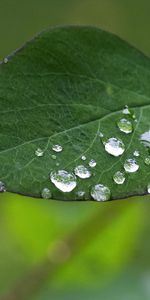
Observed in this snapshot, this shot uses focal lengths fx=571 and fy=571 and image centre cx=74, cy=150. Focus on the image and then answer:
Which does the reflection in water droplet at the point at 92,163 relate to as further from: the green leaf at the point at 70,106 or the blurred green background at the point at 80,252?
the blurred green background at the point at 80,252

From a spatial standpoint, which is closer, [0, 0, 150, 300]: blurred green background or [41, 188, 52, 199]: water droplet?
[41, 188, 52, 199]: water droplet

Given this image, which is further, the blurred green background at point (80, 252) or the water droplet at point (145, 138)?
the blurred green background at point (80, 252)

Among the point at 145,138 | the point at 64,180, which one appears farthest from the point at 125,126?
the point at 64,180

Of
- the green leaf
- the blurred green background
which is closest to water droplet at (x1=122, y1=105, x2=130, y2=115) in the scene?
the green leaf

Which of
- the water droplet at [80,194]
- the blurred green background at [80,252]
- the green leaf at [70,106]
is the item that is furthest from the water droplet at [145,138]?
the blurred green background at [80,252]

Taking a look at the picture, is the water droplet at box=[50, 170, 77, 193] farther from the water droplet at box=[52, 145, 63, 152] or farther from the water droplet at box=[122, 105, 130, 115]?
the water droplet at box=[122, 105, 130, 115]
